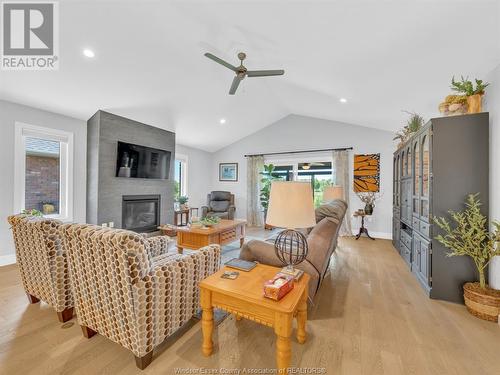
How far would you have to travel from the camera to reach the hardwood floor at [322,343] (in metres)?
1.49

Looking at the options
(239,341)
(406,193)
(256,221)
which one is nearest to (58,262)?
(239,341)

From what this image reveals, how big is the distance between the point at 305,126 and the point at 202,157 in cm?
337

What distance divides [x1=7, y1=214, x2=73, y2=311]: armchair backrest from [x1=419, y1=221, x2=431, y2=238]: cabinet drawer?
3.66 metres

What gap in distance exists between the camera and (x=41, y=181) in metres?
3.66

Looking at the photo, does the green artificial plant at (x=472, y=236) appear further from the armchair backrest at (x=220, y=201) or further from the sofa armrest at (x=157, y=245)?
the armchair backrest at (x=220, y=201)

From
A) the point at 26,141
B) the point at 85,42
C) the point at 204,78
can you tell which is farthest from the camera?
the point at 204,78

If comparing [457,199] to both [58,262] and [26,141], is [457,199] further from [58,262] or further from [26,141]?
[26,141]

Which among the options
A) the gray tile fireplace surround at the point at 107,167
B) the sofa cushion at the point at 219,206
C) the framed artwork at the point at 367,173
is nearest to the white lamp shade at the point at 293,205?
the gray tile fireplace surround at the point at 107,167

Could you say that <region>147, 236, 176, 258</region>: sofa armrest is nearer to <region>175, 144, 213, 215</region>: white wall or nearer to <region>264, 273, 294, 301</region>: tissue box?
<region>264, 273, 294, 301</region>: tissue box

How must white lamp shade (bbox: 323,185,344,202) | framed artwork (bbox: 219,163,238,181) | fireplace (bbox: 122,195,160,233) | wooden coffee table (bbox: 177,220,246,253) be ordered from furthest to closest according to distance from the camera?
1. framed artwork (bbox: 219,163,238,181)
2. fireplace (bbox: 122,195,160,233)
3. white lamp shade (bbox: 323,185,344,202)
4. wooden coffee table (bbox: 177,220,246,253)

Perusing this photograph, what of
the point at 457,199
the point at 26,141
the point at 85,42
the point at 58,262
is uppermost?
the point at 85,42

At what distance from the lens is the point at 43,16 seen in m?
2.25

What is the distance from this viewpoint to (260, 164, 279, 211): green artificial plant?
6438 millimetres

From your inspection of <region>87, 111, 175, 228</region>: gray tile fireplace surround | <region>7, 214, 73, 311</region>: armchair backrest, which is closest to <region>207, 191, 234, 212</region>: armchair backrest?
<region>87, 111, 175, 228</region>: gray tile fireplace surround
